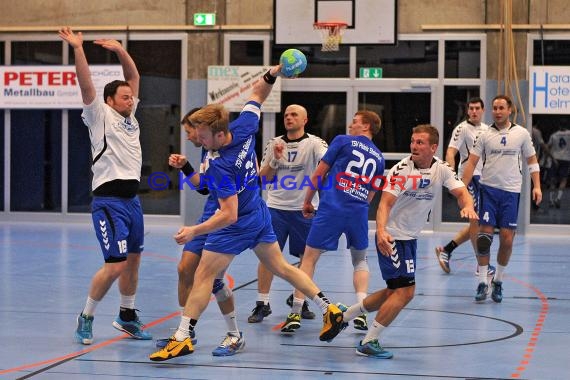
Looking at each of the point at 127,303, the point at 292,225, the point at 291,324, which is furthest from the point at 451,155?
the point at 127,303

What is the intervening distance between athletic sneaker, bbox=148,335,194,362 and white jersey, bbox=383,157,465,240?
1714mm

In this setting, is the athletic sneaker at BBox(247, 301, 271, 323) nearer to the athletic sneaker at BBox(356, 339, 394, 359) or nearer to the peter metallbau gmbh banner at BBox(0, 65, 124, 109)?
the athletic sneaker at BBox(356, 339, 394, 359)

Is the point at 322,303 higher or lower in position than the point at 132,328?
higher

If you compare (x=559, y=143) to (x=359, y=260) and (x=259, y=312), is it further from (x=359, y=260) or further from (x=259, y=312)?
(x=259, y=312)

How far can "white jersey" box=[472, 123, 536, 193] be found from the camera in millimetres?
10297

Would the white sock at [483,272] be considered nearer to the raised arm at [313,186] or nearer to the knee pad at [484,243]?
the knee pad at [484,243]

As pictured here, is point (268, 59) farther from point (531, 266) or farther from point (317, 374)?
point (317, 374)

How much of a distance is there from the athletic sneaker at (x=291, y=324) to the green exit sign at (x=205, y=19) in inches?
445

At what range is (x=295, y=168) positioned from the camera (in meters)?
9.01

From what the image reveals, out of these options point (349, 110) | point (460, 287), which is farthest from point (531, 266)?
point (349, 110)

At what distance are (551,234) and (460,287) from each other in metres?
7.47

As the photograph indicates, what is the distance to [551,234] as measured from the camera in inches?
708

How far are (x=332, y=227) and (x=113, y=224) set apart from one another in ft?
5.99

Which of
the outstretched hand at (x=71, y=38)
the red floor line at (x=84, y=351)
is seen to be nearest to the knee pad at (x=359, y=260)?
the red floor line at (x=84, y=351)
